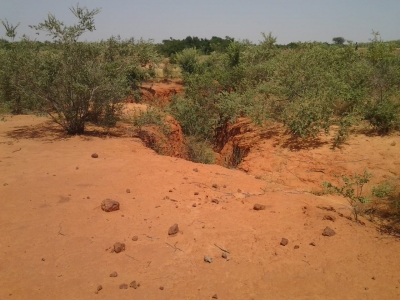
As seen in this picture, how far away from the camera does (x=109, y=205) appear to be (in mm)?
4484

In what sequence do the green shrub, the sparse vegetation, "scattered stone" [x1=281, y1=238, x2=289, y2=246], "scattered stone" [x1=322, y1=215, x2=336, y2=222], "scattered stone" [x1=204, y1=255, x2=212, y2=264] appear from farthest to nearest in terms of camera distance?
the green shrub
the sparse vegetation
"scattered stone" [x1=322, y1=215, x2=336, y2=222]
"scattered stone" [x1=281, y1=238, x2=289, y2=246]
"scattered stone" [x1=204, y1=255, x2=212, y2=264]

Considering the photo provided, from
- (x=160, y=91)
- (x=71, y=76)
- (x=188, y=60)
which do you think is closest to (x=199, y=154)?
(x=71, y=76)

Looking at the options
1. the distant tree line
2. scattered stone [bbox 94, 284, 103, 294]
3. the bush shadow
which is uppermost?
the distant tree line

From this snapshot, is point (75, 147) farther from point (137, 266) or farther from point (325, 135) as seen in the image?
point (325, 135)

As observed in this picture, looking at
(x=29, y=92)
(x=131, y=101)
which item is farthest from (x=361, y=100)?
(x=131, y=101)

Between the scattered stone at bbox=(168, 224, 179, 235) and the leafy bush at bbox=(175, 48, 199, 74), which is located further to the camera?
the leafy bush at bbox=(175, 48, 199, 74)

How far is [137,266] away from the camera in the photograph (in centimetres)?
338

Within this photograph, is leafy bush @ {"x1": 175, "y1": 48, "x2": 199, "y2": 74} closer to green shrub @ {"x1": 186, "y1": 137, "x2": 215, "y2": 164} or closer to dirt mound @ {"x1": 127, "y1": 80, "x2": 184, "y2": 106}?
dirt mound @ {"x1": 127, "y1": 80, "x2": 184, "y2": 106}

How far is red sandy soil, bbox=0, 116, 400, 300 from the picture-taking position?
313 centimetres

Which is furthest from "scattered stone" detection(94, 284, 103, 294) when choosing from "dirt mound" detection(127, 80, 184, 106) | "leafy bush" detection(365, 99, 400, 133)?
"dirt mound" detection(127, 80, 184, 106)

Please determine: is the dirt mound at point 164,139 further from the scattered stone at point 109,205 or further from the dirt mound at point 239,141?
the scattered stone at point 109,205

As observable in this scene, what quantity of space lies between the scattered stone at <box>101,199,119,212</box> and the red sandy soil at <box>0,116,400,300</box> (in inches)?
3.5

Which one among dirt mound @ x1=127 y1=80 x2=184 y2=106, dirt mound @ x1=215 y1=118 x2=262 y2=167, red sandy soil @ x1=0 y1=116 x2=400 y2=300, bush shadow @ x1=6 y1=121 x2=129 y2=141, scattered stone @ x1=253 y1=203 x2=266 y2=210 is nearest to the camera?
red sandy soil @ x1=0 y1=116 x2=400 y2=300

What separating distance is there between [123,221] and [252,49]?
13.3m
